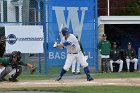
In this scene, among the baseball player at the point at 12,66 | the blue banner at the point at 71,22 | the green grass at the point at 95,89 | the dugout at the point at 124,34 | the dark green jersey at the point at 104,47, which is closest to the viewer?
the green grass at the point at 95,89

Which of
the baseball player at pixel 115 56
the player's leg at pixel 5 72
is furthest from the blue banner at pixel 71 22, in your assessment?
the player's leg at pixel 5 72

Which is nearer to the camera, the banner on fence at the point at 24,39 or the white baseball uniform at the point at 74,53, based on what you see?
the white baseball uniform at the point at 74,53

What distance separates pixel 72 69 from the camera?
70.2 ft

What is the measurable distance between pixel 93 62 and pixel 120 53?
2.12 meters

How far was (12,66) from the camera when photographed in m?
16.5

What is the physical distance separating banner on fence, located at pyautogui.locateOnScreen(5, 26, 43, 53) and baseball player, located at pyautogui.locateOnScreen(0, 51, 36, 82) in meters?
3.97

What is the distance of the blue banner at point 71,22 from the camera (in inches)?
838

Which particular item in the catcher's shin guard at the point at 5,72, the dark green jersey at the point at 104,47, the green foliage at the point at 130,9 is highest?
the green foliage at the point at 130,9

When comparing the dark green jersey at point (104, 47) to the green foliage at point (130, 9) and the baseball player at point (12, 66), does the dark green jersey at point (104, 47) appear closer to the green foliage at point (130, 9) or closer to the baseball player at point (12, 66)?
the baseball player at point (12, 66)

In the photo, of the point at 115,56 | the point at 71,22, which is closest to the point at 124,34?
the point at 115,56

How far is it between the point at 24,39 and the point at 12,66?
14.7 ft

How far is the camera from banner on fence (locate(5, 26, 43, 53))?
2072cm

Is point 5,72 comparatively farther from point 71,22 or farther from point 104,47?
point 104,47

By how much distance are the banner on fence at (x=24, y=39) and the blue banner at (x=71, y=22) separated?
54 cm
